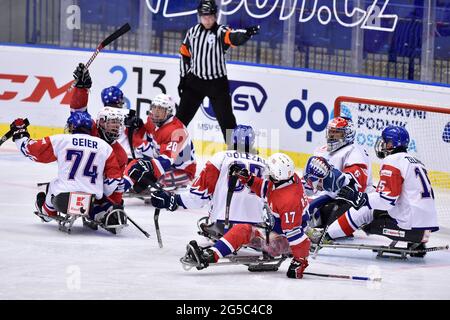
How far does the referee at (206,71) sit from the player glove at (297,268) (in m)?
4.09

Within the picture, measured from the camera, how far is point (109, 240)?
27.9 ft

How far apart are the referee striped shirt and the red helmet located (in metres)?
3.06

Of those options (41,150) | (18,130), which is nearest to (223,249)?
(41,150)

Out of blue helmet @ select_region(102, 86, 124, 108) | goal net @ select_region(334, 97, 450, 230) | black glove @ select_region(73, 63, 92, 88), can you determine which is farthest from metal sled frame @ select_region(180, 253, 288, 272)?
black glove @ select_region(73, 63, 92, 88)

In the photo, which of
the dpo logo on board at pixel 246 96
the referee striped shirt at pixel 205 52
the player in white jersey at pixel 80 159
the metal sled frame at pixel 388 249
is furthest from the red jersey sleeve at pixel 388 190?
the dpo logo on board at pixel 246 96

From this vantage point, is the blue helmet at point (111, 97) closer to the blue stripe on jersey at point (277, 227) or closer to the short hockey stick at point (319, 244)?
the short hockey stick at point (319, 244)

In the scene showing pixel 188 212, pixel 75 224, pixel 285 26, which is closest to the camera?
pixel 75 224

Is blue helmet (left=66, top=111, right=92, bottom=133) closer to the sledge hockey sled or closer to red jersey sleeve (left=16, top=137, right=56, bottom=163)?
red jersey sleeve (left=16, top=137, right=56, bottom=163)

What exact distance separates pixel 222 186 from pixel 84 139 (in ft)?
4.13

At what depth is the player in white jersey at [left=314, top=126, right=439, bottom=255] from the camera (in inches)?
315

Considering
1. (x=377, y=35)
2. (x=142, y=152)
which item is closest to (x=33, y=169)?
(x=142, y=152)

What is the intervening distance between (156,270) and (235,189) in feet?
2.11

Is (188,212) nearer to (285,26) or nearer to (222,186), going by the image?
(222,186)

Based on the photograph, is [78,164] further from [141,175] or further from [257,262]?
[257,262]
